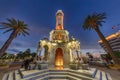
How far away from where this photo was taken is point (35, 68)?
49.2ft

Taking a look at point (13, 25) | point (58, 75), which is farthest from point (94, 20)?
point (13, 25)

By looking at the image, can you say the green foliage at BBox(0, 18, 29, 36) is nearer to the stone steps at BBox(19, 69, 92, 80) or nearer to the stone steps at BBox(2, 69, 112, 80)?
the stone steps at BBox(2, 69, 112, 80)

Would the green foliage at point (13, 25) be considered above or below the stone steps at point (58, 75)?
above

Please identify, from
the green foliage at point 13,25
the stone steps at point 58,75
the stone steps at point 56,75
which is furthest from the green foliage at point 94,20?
the green foliage at point 13,25

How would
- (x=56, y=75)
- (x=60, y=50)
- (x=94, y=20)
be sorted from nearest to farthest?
(x=56, y=75)
(x=60, y=50)
(x=94, y=20)

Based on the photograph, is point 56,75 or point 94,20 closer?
point 56,75

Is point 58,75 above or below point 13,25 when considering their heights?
below

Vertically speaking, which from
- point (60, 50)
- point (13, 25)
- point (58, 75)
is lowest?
point (58, 75)

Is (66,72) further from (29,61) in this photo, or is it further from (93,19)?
(93,19)

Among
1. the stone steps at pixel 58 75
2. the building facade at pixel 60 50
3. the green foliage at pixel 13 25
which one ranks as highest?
the green foliage at pixel 13 25

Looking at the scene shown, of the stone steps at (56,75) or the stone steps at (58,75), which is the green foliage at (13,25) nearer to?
the stone steps at (56,75)

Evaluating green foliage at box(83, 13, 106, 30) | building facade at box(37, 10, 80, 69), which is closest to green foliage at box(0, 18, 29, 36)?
building facade at box(37, 10, 80, 69)

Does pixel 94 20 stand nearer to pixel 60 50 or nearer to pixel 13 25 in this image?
pixel 60 50

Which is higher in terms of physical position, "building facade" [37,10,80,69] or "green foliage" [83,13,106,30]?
"green foliage" [83,13,106,30]
